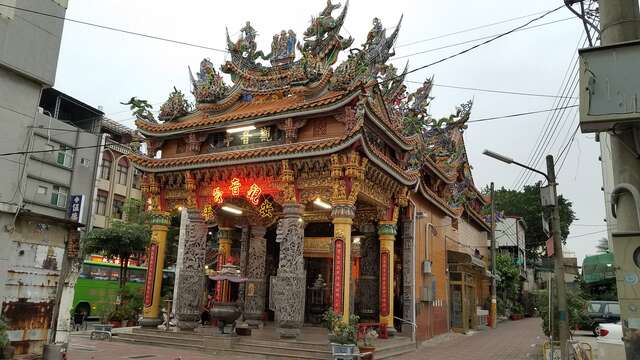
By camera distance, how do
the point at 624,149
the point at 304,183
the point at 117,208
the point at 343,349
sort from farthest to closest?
the point at 117,208 < the point at 304,183 < the point at 343,349 < the point at 624,149

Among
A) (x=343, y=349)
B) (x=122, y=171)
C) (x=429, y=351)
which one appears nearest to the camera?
(x=343, y=349)

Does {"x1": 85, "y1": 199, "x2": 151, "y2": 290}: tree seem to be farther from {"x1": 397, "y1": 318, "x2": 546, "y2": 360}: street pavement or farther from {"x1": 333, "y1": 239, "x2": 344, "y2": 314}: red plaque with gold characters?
{"x1": 397, "y1": 318, "x2": 546, "y2": 360}: street pavement

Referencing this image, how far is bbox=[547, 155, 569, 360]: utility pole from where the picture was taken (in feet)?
34.4

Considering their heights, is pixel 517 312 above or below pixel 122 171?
below

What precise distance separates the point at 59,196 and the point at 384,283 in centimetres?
1926

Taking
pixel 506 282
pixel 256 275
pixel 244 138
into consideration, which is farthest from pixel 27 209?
pixel 506 282

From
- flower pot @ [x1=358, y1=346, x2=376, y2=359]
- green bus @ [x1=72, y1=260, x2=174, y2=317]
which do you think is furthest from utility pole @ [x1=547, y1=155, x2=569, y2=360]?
green bus @ [x1=72, y1=260, x2=174, y2=317]

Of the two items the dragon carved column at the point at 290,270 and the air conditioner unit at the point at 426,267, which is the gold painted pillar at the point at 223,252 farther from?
the air conditioner unit at the point at 426,267

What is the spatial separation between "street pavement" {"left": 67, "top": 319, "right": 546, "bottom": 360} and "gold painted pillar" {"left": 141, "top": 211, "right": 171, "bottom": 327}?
1.52 metres

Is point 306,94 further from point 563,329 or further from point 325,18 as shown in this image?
point 563,329

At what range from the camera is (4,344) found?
9.01 meters

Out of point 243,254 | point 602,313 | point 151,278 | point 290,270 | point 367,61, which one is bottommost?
point 602,313

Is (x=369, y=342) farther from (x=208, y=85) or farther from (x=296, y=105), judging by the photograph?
(x=208, y=85)

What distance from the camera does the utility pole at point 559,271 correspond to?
10.5m
